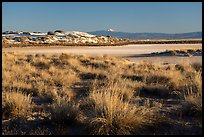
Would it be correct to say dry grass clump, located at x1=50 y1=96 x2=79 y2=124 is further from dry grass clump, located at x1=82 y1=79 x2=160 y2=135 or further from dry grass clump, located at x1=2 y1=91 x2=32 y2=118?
dry grass clump, located at x1=2 y1=91 x2=32 y2=118

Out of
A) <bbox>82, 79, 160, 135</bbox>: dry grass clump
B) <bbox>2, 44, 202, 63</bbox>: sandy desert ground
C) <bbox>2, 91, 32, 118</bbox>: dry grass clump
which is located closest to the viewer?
<bbox>82, 79, 160, 135</bbox>: dry grass clump

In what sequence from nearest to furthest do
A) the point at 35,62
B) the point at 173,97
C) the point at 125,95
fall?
the point at 125,95
the point at 173,97
the point at 35,62

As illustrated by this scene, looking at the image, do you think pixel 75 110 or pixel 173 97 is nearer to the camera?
pixel 75 110

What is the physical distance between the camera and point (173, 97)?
9.38 meters

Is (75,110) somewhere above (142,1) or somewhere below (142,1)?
below

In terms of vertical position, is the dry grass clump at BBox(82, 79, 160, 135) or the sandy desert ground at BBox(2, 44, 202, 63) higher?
the dry grass clump at BBox(82, 79, 160, 135)

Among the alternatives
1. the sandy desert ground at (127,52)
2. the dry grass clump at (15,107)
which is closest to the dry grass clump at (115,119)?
the dry grass clump at (15,107)

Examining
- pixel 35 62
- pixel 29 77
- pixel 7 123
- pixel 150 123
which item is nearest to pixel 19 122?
pixel 7 123

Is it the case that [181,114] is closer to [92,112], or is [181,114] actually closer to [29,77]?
[92,112]

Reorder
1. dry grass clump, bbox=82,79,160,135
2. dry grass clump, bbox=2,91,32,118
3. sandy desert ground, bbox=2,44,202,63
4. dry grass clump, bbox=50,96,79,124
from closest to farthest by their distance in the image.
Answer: dry grass clump, bbox=82,79,160,135, dry grass clump, bbox=50,96,79,124, dry grass clump, bbox=2,91,32,118, sandy desert ground, bbox=2,44,202,63

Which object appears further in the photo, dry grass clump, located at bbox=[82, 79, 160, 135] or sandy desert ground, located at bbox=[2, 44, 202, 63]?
sandy desert ground, located at bbox=[2, 44, 202, 63]

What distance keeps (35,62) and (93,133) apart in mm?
15237

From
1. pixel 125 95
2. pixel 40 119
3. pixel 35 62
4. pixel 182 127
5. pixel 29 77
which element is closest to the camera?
pixel 182 127

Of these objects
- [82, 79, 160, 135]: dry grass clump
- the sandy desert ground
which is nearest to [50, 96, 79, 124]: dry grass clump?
[82, 79, 160, 135]: dry grass clump
